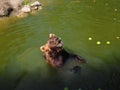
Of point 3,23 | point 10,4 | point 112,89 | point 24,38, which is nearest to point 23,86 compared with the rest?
point 112,89

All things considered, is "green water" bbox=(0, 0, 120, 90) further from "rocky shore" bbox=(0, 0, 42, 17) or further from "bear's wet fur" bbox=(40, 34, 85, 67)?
"rocky shore" bbox=(0, 0, 42, 17)

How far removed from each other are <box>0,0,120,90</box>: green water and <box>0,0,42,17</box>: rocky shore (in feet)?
1.85

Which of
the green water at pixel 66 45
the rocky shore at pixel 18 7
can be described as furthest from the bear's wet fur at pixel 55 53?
the rocky shore at pixel 18 7

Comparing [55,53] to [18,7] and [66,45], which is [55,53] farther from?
[18,7]

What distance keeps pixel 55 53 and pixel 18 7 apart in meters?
6.67

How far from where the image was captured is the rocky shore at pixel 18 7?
525 inches

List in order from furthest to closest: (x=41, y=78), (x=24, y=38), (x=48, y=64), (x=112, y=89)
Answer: (x=24, y=38), (x=48, y=64), (x=41, y=78), (x=112, y=89)

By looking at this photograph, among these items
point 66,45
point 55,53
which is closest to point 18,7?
point 66,45

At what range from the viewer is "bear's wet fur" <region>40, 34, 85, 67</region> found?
808cm

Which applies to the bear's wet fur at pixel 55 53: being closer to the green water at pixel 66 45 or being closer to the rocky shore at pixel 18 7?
the green water at pixel 66 45

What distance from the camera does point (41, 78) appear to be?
7996 mm

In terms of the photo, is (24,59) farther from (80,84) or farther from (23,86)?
(80,84)

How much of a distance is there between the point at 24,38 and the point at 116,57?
395 centimetres

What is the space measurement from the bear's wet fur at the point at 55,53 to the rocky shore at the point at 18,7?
541 centimetres
